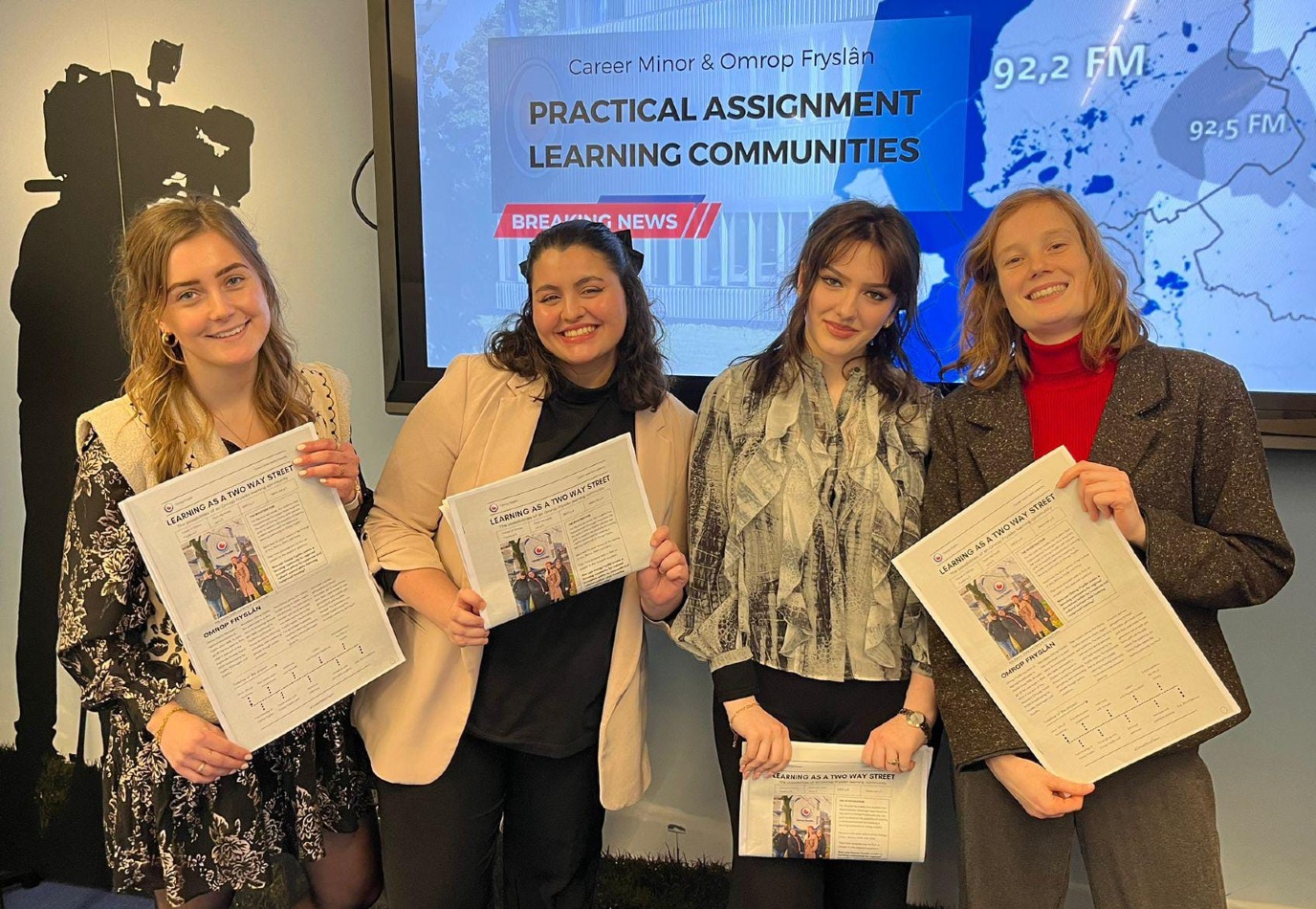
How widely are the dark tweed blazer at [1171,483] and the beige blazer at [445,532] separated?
0.51m

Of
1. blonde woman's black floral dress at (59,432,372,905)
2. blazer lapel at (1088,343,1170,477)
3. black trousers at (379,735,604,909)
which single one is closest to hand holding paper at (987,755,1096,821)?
blazer lapel at (1088,343,1170,477)

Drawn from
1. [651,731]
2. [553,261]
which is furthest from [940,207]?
[651,731]

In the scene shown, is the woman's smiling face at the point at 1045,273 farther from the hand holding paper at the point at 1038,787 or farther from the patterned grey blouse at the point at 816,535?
the hand holding paper at the point at 1038,787

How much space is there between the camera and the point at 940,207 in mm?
1876

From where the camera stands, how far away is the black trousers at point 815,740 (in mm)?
1486

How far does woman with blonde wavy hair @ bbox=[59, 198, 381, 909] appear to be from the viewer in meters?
1.36

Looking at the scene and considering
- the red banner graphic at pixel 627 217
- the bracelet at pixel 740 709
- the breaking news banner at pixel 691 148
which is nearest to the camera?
the bracelet at pixel 740 709

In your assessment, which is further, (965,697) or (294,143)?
(294,143)

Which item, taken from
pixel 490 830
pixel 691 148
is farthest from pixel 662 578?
pixel 691 148

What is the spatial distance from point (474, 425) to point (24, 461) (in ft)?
5.35

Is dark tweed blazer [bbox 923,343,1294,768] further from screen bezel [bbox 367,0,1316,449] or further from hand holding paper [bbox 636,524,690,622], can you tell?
screen bezel [bbox 367,0,1316,449]

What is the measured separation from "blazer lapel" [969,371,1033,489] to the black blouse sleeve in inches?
51.7

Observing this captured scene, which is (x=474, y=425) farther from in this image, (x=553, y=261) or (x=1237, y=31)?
(x=1237, y=31)

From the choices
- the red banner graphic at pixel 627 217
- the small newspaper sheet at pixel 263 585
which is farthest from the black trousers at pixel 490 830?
the red banner graphic at pixel 627 217
